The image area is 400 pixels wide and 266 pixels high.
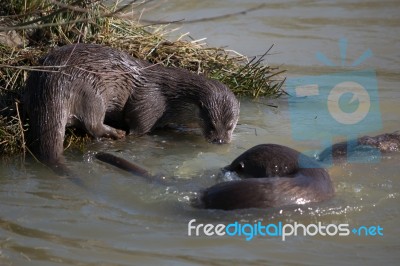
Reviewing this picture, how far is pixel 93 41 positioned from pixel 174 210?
209 cm

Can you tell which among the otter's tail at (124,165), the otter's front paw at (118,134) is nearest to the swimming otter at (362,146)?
the otter's tail at (124,165)

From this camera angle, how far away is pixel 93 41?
Result: 615 cm

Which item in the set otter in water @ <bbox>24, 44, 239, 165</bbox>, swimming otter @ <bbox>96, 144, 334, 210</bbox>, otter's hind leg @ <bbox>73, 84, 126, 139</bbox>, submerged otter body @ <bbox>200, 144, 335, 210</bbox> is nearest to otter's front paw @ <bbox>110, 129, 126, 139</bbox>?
otter in water @ <bbox>24, 44, 239, 165</bbox>

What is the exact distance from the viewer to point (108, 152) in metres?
5.43

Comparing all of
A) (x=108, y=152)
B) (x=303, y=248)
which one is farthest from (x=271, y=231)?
(x=108, y=152)

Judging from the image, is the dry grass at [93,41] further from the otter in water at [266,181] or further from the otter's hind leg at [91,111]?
the otter in water at [266,181]

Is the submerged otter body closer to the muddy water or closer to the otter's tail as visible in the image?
the muddy water

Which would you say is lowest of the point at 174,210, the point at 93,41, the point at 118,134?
the point at 174,210

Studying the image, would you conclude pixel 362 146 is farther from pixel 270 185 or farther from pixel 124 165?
pixel 124 165

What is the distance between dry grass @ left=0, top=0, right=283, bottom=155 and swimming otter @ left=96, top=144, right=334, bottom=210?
3.84 feet

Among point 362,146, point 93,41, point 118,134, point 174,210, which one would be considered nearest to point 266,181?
point 174,210

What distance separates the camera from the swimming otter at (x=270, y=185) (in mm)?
4242

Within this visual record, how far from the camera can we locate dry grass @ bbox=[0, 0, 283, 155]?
218 inches

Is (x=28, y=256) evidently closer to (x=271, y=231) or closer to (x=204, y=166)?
(x=271, y=231)
